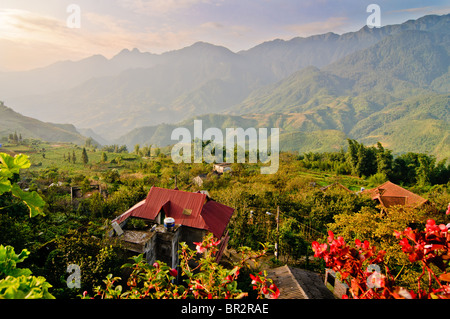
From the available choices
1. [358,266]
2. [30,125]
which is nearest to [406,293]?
[358,266]

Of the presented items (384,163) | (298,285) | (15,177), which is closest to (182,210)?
(298,285)

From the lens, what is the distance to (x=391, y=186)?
88.3ft

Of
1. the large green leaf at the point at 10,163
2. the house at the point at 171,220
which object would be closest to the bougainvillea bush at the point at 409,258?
the large green leaf at the point at 10,163

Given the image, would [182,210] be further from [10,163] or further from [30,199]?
[10,163]

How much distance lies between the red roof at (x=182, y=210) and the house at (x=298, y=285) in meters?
3.28

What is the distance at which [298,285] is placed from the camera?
962cm

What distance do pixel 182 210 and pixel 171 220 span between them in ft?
7.57

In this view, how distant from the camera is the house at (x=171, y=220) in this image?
920cm

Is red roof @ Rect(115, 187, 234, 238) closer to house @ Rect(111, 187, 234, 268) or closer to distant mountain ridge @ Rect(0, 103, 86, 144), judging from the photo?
house @ Rect(111, 187, 234, 268)

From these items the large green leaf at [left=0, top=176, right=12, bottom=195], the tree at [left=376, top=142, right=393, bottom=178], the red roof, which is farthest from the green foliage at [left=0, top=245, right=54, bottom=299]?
the tree at [left=376, top=142, right=393, bottom=178]

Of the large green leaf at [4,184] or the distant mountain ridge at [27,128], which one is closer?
the large green leaf at [4,184]

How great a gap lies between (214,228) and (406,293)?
35.8 ft

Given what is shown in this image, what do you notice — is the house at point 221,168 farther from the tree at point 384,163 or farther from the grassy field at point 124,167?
the tree at point 384,163
